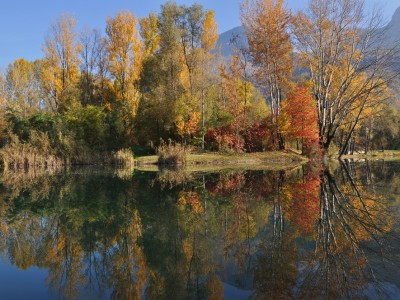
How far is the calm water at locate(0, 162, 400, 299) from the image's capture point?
3.43 meters

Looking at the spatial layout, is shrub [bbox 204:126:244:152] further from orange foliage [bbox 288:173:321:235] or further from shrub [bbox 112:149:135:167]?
orange foliage [bbox 288:173:321:235]

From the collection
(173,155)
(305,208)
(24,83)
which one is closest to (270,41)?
(173,155)

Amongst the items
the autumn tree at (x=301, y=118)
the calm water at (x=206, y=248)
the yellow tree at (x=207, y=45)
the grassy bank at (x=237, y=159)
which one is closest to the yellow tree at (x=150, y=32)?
the yellow tree at (x=207, y=45)

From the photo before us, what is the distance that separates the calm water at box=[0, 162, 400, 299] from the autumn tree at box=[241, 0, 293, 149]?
17586mm

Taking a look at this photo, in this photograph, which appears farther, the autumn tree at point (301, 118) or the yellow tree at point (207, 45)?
the yellow tree at point (207, 45)

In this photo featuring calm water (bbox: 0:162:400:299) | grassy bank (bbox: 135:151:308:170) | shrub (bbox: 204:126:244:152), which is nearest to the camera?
calm water (bbox: 0:162:400:299)

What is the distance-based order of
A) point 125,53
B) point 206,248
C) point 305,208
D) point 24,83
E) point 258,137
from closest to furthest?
point 206,248 → point 305,208 → point 258,137 → point 125,53 → point 24,83

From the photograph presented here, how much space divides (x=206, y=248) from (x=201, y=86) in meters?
23.1

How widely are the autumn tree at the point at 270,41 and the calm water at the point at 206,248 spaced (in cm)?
1759

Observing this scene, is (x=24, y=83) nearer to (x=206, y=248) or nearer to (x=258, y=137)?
(x=258, y=137)

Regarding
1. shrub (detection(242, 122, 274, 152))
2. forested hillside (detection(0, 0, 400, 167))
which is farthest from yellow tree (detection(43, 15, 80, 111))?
shrub (detection(242, 122, 274, 152))

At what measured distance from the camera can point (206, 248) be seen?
459 cm

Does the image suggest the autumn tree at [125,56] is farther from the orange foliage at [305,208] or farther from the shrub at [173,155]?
the orange foliage at [305,208]

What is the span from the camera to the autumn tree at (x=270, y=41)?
78.4ft
